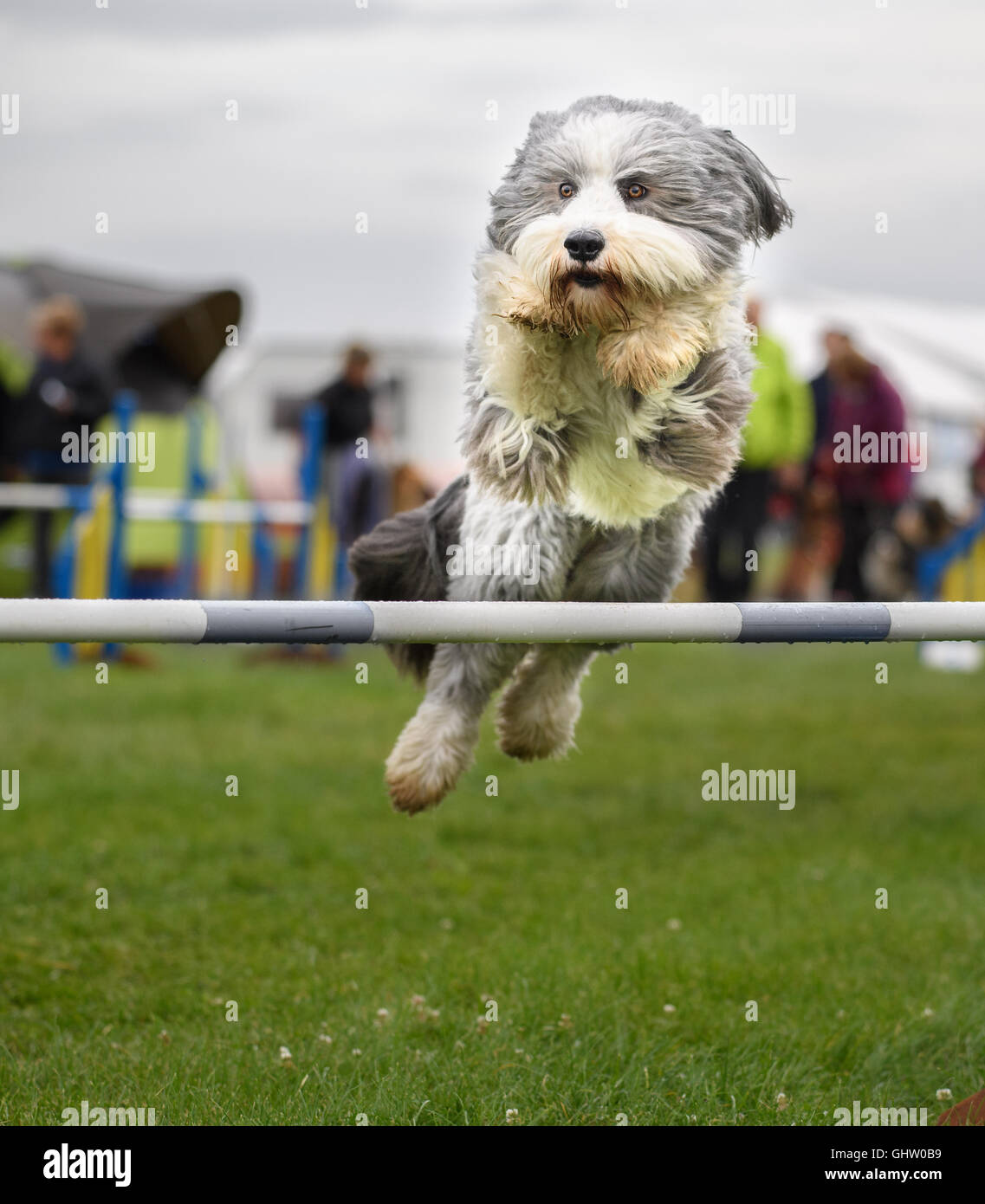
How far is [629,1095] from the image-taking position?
10.7 feet

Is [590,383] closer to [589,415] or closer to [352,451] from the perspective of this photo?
[589,415]

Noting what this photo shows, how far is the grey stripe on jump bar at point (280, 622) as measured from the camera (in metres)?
2.36

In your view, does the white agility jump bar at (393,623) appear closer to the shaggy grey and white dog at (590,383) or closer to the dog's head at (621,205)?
the shaggy grey and white dog at (590,383)

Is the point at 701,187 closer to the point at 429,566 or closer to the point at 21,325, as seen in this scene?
the point at 429,566

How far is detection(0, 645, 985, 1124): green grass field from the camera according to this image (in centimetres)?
336

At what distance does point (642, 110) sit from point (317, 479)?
8.34m

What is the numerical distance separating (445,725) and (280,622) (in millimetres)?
298

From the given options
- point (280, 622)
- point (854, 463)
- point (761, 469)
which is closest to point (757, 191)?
point (280, 622)

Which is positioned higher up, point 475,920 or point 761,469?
point 761,469

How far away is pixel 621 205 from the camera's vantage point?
87.2 inches

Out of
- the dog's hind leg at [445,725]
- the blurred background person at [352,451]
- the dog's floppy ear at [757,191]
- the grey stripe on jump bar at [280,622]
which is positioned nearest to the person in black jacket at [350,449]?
the blurred background person at [352,451]

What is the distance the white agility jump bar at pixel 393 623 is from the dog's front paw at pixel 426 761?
16cm

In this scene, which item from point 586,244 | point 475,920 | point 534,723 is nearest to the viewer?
point 586,244
